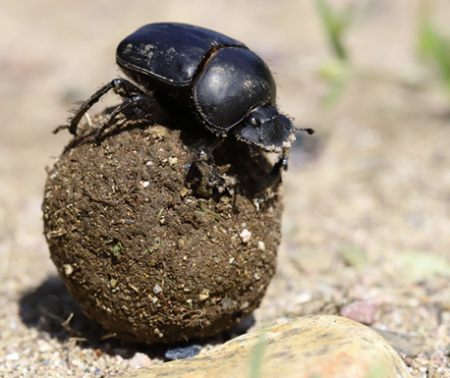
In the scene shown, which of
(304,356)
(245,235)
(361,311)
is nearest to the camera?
(304,356)

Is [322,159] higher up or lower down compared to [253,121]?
lower down

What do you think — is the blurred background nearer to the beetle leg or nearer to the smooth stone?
the smooth stone

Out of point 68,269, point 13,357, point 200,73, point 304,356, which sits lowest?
point 13,357

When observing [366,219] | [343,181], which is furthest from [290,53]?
[366,219]

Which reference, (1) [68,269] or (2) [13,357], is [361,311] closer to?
(1) [68,269]

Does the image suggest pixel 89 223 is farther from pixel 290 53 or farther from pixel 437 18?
pixel 437 18

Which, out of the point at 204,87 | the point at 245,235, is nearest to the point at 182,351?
the point at 245,235

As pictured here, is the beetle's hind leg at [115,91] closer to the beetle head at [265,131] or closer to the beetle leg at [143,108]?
the beetle leg at [143,108]
